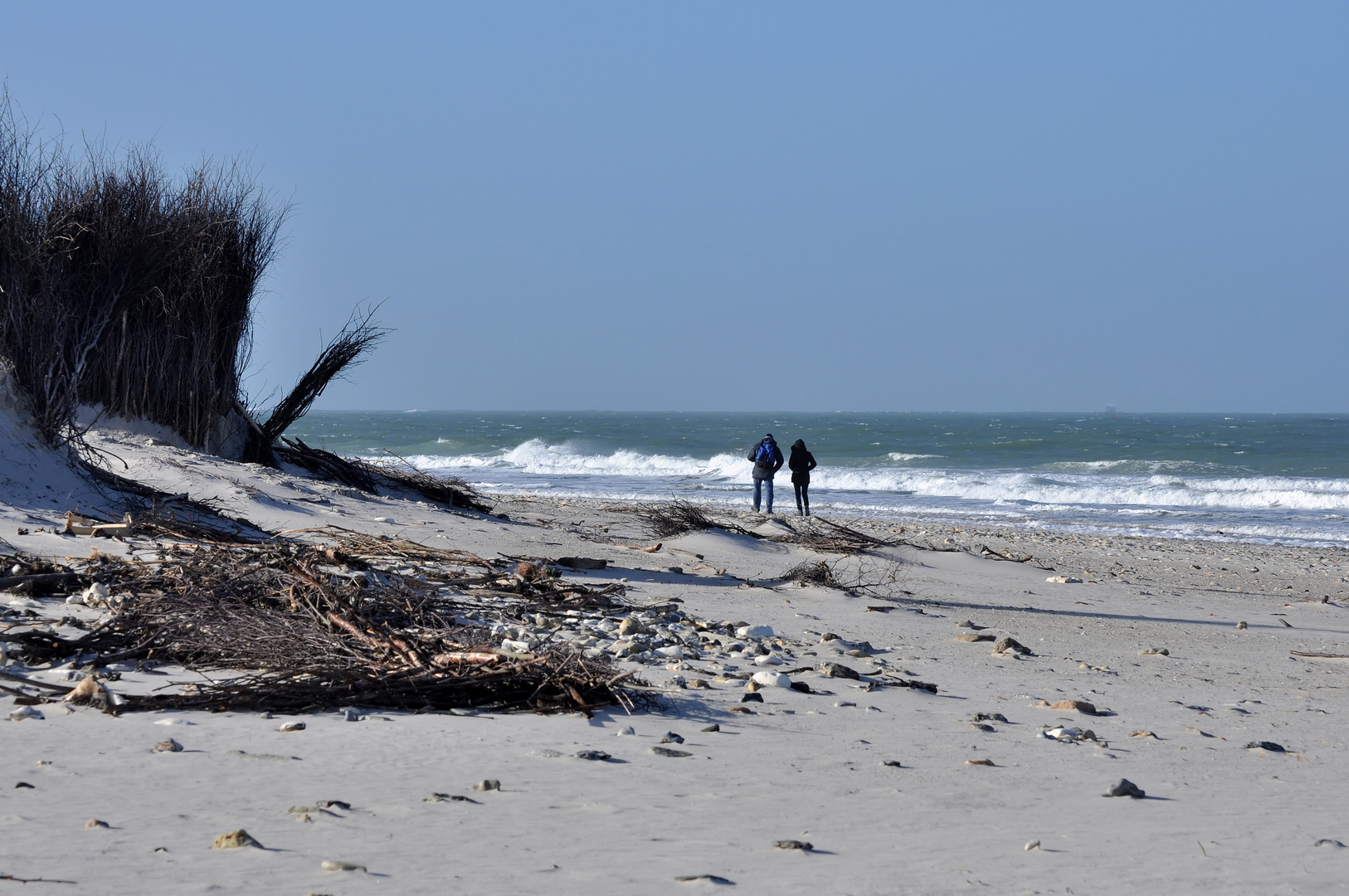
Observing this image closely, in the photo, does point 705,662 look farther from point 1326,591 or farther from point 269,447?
point 269,447

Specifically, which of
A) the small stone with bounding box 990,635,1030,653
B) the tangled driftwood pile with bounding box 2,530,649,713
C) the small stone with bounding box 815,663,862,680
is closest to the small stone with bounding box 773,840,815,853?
the tangled driftwood pile with bounding box 2,530,649,713

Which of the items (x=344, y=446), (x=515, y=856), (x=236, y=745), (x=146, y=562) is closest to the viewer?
(x=515, y=856)

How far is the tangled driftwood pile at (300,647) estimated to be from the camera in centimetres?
372

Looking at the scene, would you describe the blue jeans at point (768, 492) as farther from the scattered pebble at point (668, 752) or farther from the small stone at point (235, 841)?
the small stone at point (235, 841)

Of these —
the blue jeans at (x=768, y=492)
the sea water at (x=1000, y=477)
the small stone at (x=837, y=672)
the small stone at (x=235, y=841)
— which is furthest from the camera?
the sea water at (x=1000, y=477)

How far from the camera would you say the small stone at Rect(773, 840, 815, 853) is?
2.65 m

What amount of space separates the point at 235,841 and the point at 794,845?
1.31 m

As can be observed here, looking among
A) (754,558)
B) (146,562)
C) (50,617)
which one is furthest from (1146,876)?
(754,558)

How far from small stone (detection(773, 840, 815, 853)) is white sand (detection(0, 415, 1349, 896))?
0.04 metres

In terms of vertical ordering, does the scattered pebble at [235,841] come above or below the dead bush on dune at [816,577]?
above

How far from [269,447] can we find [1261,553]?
13.2m

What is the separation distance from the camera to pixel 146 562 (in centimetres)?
550

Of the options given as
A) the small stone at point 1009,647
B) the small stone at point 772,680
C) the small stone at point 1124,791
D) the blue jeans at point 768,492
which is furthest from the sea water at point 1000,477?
the small stone at point 1124,791

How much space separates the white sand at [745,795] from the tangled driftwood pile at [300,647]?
0.46ft
